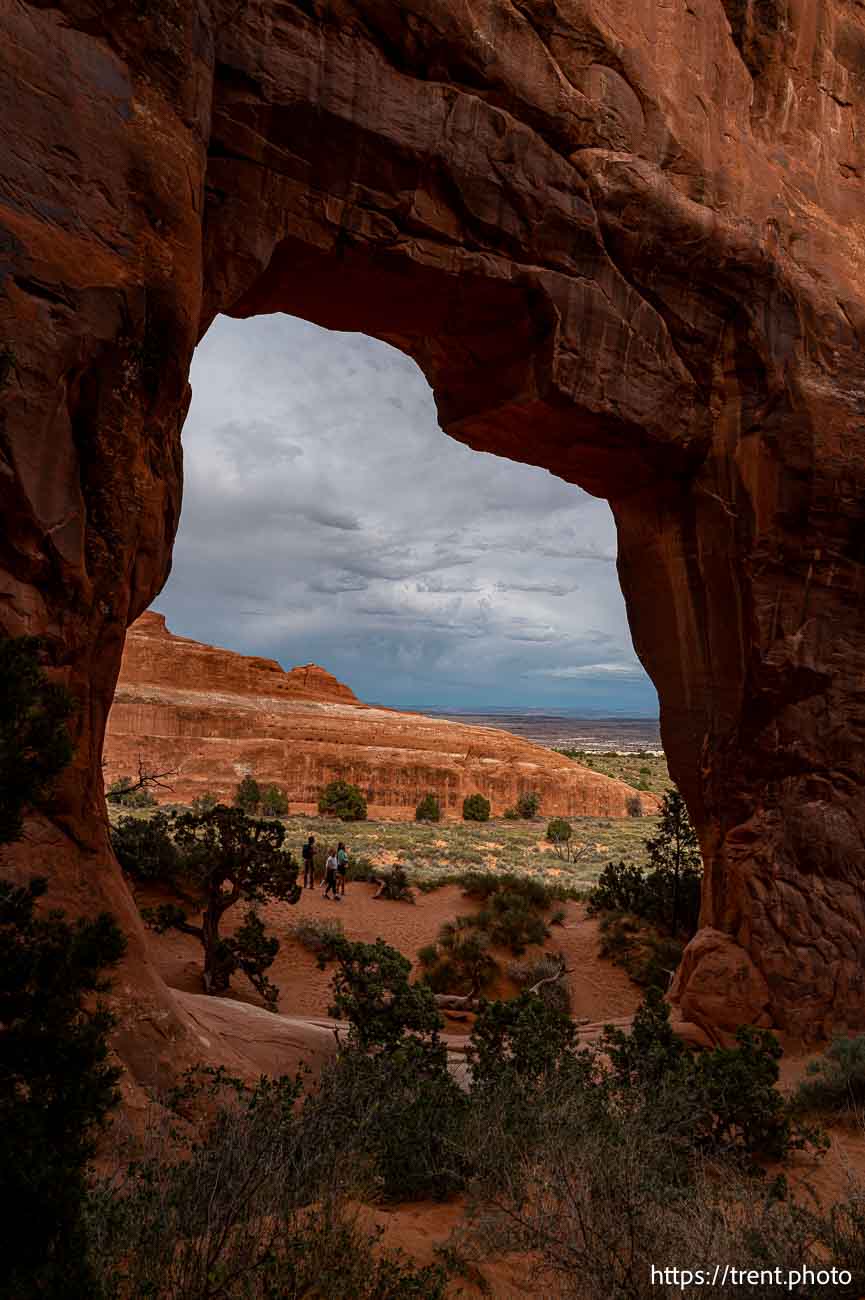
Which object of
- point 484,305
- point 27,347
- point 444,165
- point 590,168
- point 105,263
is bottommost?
point 27,347

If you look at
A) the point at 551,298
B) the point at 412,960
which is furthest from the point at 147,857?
the point at 551,298

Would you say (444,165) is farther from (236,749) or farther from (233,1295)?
(236,749)

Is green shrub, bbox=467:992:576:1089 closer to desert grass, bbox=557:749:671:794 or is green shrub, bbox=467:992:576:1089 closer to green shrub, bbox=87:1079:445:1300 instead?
green shrub, bbox=87:1079:445:1300

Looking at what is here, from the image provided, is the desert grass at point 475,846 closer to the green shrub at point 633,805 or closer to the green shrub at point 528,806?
the green shrub at point 528,806

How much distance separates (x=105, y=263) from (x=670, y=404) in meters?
7.94

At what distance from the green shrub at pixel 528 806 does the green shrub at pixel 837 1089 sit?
3199 centimetres

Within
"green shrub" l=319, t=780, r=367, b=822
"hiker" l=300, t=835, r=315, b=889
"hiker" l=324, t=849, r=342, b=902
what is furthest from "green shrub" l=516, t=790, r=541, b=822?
"hiker" l=324, t=849, r=342, b=902

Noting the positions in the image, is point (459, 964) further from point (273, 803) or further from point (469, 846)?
point (273, 803)

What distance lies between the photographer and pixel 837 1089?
8.09m

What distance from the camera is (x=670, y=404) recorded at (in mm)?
10812

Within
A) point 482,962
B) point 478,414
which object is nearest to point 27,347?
point 478,414

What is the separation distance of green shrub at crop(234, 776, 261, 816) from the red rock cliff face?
993 inches

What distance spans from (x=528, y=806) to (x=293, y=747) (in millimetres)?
13571

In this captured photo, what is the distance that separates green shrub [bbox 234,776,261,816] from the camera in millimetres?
33938
